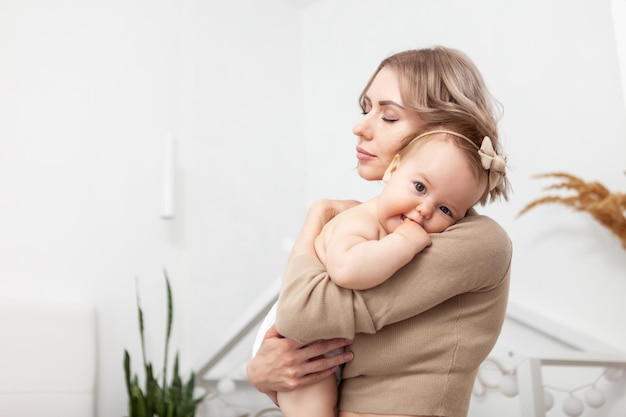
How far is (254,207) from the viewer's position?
338 cm

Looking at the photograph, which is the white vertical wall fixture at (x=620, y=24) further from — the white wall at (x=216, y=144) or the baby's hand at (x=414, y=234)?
the white wall at (x=216, y=144)

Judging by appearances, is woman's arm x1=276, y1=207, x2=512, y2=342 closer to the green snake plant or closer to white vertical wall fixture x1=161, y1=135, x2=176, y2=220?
the green snake plant

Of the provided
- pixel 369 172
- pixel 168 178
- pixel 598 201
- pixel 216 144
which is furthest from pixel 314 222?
pixel 216 144

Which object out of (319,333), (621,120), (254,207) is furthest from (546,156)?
(319,333)

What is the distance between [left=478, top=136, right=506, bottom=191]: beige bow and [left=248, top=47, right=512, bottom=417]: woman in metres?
0.05

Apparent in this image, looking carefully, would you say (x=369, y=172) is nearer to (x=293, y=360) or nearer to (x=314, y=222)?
(x=314, y=222)

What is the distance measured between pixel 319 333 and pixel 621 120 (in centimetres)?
196

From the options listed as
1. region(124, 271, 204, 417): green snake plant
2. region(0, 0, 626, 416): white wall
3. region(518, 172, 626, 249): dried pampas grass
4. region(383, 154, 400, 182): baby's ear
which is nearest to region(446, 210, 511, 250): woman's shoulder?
region(383, 154, 400, 182): baby's ear

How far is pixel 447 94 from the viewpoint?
3.39 feet

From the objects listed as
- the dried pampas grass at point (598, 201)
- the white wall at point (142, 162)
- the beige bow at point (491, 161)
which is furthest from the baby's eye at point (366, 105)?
the white wall at point (142, 162)

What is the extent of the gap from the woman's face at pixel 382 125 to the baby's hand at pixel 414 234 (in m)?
0.16

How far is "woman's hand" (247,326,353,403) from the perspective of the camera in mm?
1015

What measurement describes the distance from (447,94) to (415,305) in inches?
13.6

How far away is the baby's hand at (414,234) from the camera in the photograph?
0.94m
